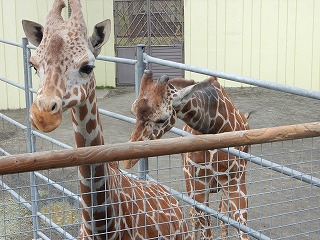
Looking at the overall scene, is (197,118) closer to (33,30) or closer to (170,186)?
(33,30)

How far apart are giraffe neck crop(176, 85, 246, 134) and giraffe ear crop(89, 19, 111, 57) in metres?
1.10

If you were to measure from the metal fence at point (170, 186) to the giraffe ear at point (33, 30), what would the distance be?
681 millimetres

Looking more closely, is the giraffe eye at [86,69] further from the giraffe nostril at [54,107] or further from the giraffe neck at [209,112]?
the giraffe neck at [209,112]

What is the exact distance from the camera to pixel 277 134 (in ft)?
7.59

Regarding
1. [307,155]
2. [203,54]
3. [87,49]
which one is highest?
[87,49]

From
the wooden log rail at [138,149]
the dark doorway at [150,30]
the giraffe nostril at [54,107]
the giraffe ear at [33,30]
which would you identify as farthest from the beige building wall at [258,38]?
the wooden log rail at [138,149]

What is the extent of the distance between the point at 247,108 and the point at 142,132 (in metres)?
6.23

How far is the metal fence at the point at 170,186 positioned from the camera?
7.57ft

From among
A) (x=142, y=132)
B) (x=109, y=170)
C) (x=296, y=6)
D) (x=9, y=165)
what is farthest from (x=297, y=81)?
(x=9, y=165)

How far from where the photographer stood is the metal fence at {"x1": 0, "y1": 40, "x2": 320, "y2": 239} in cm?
231

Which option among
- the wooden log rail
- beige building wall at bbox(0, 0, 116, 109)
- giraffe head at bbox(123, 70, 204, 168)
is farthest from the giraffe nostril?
Answer: beige building wall at bbox(0, 0, 116, 109)

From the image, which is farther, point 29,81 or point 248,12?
point 248,12

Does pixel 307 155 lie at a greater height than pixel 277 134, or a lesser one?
lesser

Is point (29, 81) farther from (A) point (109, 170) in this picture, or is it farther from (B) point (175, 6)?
(B) point (175, 6)
